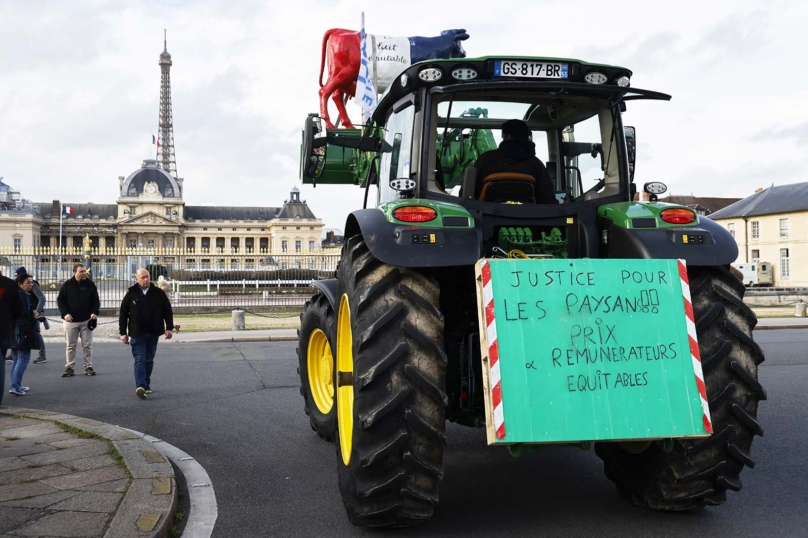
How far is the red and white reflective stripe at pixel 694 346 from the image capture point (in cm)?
385

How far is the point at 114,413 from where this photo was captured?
8.23 m

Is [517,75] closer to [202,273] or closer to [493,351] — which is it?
[493,351]

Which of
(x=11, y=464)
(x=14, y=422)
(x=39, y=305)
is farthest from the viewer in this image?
(x=39, y=305)

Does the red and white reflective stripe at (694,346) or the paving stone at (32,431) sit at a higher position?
the red and white reflective stripe at (694,346)

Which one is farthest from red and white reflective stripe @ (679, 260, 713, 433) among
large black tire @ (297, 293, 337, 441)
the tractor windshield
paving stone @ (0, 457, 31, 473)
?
paving stone @ (0, 457, 31, 473)

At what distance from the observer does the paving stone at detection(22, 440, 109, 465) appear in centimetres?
561

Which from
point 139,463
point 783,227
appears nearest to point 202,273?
point 139,463

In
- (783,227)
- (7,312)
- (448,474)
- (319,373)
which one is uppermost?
(783,227)

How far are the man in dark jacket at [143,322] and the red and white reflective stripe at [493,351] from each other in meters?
6.66

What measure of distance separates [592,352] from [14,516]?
11.3 ft

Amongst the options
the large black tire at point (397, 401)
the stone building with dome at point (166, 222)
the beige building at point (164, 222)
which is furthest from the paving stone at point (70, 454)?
the beige building at point (164, 222)

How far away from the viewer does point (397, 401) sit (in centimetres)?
366

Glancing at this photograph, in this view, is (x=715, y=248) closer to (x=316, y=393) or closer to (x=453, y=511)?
(x=453, y=511)

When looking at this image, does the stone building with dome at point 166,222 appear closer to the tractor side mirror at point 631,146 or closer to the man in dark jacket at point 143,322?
the man in dark jacket at point 143,322
